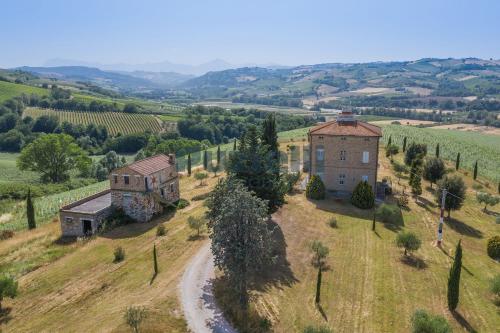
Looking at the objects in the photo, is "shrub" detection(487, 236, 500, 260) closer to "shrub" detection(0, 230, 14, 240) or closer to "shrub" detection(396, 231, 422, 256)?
"shrub" detection(396, 231, 422, 256)

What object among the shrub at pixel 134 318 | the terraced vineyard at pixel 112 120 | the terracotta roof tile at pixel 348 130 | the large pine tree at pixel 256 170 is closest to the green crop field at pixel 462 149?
the terracotta roof tile at pixel 348 130

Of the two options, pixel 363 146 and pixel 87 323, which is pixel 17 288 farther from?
pixel 363 146

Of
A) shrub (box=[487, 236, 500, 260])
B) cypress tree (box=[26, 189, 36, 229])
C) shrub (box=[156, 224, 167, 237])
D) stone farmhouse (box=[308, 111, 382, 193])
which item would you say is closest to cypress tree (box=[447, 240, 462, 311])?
shrub (box=[487, 236, 500, 260])

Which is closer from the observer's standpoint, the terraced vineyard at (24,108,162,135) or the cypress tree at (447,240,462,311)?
the cypress tree at (447,240,462,311)

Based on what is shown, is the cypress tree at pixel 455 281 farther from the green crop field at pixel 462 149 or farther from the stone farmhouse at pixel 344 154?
the green crop field at pixel 462 149

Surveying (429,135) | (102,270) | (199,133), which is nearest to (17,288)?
(102,270)
